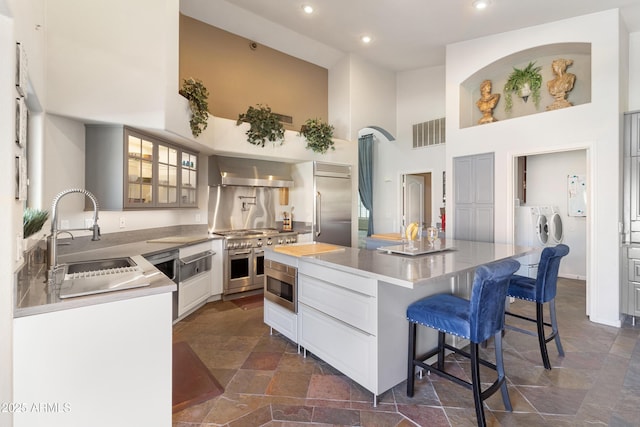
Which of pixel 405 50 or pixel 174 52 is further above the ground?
pixel 405 50

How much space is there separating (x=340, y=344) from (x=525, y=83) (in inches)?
178

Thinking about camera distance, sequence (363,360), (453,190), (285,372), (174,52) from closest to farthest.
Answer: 1. (363,360)
2. (285,372)
3. (174,52)
4. (453,190)

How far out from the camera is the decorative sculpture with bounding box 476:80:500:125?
4641 millimetres

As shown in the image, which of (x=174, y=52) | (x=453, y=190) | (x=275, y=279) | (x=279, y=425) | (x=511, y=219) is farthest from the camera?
(x=453, y=190)

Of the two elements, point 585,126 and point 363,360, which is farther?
point 585,126

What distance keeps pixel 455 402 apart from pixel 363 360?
69cm

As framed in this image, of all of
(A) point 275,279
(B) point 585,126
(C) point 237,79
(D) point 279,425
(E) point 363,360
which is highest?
(C) point 237,79

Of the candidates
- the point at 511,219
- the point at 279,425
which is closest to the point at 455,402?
the point at 279,425

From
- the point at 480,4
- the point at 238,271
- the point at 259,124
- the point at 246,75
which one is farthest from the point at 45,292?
the point at 480,4

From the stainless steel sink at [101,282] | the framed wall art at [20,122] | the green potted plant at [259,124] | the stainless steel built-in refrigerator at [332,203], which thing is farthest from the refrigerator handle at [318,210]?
the framed wall art at [20,122]

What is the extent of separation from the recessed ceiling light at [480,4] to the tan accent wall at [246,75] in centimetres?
287

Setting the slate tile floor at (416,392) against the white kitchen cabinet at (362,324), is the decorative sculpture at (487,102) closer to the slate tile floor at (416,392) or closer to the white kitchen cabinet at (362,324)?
the slate tile floor at (416,392)

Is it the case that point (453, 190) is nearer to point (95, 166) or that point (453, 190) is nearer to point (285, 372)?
point (285, 372)

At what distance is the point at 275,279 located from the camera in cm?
298
